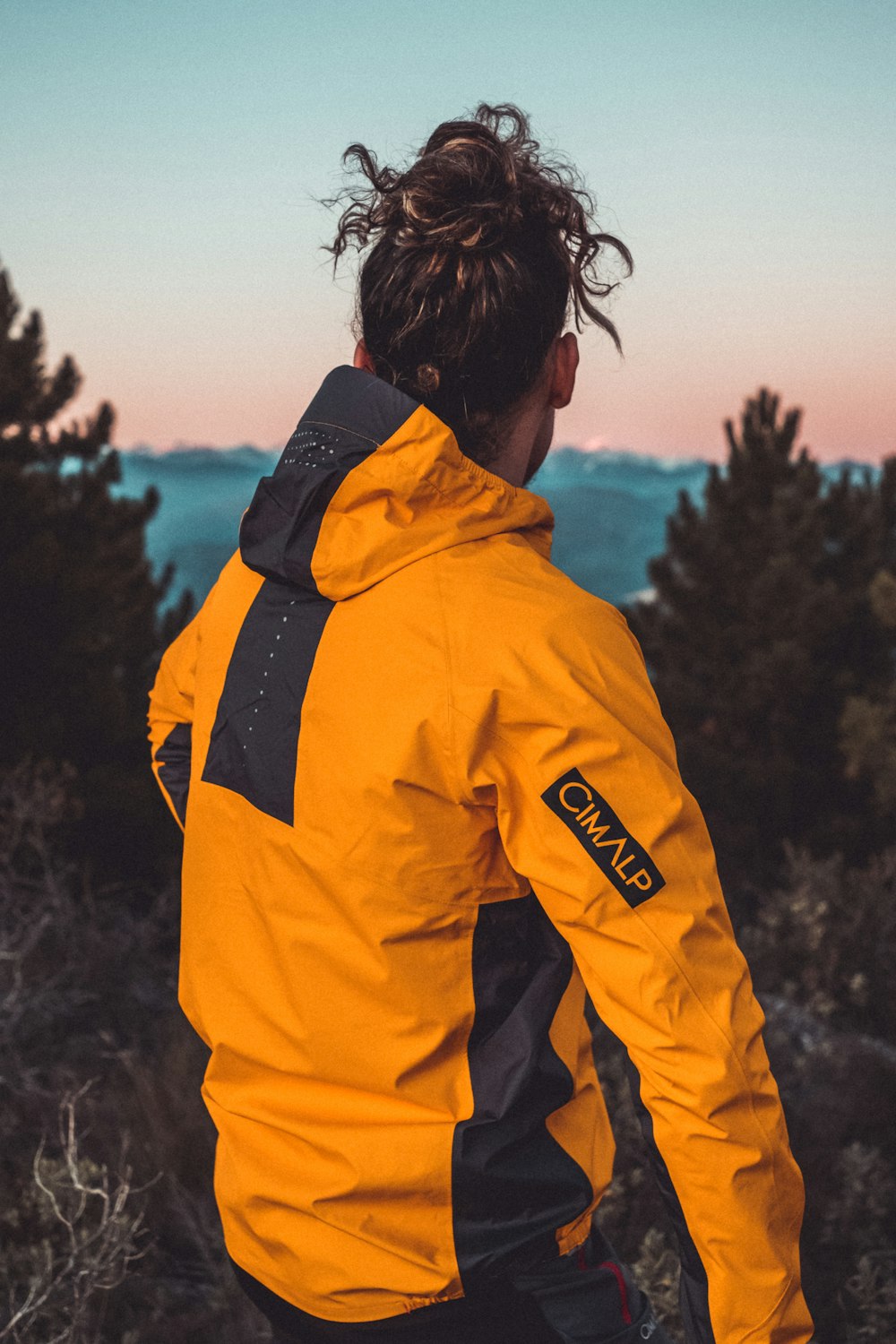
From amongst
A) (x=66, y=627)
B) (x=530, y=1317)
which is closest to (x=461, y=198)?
(x=530, y=1317)

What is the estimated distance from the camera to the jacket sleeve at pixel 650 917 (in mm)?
1105

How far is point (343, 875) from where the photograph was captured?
1.20 m

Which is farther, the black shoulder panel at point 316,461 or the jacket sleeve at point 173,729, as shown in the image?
the jacket sleeve at point 173,729

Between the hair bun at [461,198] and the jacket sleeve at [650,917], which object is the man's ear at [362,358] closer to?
the hair bun at [461,198]

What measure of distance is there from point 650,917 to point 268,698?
56 cm

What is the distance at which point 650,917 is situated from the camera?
112 centimetres

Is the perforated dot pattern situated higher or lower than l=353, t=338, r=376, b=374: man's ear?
lower

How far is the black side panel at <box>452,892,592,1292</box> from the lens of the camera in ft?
4.11

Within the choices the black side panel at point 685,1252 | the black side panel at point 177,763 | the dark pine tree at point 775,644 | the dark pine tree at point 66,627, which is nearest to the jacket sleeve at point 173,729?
the black side panel at point 177,763

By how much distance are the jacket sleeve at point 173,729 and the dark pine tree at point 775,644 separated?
8373mm

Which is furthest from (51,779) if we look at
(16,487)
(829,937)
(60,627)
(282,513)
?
(282,513)

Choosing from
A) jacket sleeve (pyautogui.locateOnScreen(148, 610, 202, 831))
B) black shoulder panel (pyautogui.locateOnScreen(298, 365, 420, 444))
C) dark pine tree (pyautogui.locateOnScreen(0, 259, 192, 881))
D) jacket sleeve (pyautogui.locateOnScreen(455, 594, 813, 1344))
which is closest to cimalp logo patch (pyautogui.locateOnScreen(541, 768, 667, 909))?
jacket sleeve (pyautogui.locateOnScreen(455, 594, 813, 1344))

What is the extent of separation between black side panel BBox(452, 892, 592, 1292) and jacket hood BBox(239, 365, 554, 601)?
45cm

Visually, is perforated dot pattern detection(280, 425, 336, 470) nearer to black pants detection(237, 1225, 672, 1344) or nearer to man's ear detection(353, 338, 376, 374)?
man's ear detection(353, 338, 376, 374)
